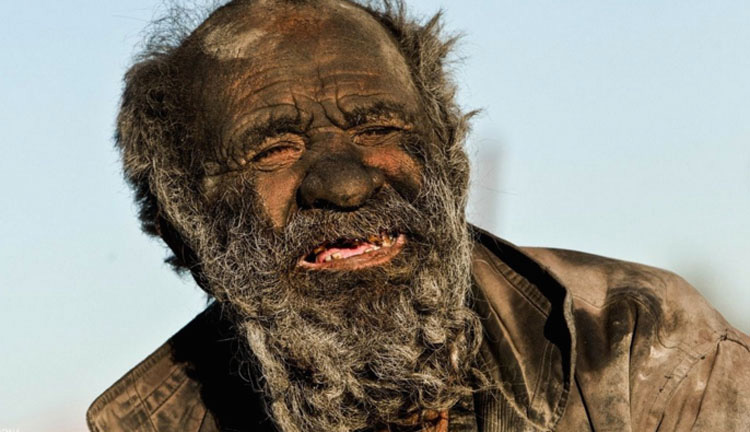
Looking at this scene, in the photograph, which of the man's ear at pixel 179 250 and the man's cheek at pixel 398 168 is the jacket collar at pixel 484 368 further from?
the man's cheek at pixel 398 168

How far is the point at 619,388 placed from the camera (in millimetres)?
A: 4391

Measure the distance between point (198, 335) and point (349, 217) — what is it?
1.18 meters

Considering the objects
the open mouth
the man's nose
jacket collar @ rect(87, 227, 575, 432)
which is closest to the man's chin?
the open mouth

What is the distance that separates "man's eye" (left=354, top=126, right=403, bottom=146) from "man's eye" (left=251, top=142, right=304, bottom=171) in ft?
0.72

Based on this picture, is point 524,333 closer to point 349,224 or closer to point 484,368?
point 484,368

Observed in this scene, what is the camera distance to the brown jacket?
4.38 meters

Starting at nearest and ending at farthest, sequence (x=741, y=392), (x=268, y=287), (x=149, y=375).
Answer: (x=741, y=392)
(x=268, y=287)
(x=149, y=375)

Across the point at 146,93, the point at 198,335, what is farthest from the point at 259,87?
the point at 198,335

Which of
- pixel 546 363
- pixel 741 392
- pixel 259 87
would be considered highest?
pixel 259 87

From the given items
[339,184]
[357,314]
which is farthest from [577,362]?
[339,184]

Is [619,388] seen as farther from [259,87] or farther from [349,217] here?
[259,87]

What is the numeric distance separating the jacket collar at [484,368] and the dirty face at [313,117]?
499 millimetres

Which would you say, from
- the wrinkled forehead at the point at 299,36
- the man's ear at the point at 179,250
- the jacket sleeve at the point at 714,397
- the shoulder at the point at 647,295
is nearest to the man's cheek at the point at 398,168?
the wrinkled forehead at the point at 299,36

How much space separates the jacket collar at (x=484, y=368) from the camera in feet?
14.7
